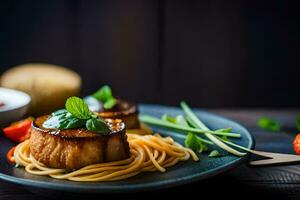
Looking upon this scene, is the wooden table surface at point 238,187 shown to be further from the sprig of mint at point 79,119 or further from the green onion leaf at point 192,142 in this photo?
the sprig of mint at point 79,119

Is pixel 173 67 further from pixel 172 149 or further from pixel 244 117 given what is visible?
pixel 172 149

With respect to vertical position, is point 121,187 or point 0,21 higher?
point 0,21

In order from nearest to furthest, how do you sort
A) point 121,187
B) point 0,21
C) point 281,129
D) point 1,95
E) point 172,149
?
point 121,187 → point 172,149 → point 1,95 → point 281,129 → point 0,21

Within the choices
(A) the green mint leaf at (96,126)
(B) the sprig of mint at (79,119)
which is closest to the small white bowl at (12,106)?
(B) the sprig of mint at (79,119)

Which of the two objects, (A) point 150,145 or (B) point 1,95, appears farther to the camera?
(B) point 1,95

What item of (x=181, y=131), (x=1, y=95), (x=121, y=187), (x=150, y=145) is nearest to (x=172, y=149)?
(x=150, y=145)

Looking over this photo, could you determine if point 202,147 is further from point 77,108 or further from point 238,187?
point 77,108

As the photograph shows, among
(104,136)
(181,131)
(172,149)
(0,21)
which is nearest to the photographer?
(104,136)

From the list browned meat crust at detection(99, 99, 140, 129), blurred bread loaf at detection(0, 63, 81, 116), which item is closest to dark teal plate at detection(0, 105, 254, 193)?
browned meat crust at detection(99, 99, 140, 129)

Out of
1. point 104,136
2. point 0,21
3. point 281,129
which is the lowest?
point 281,129
